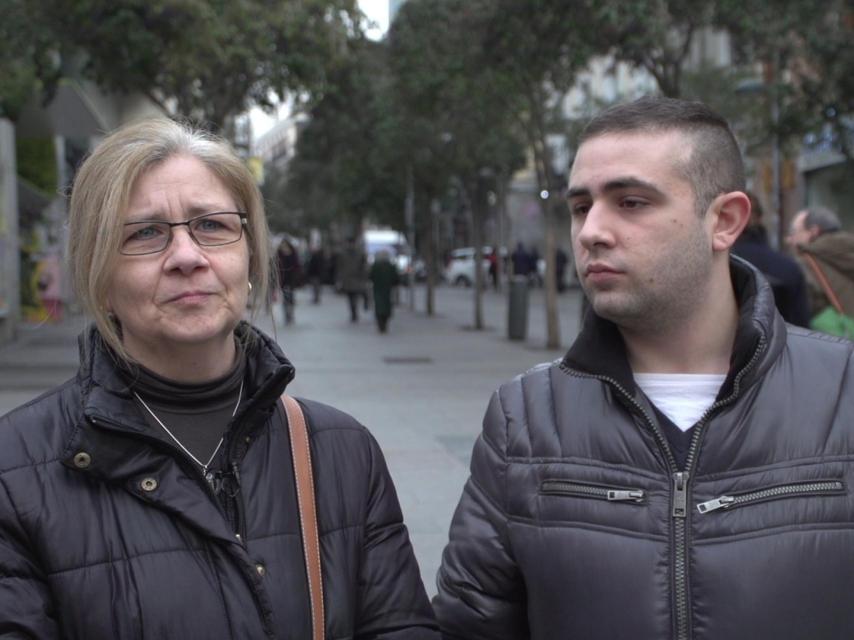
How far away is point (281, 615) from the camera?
207 cm

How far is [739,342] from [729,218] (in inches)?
8.9

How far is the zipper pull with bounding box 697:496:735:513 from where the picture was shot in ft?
6.51

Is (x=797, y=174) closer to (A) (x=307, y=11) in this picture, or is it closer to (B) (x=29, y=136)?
(A) (x=307, y=11)

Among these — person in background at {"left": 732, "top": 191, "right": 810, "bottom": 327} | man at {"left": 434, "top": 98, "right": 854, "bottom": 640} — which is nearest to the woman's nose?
man at {"left": 434, "top": 98, "right": 854, "bottom": 640}

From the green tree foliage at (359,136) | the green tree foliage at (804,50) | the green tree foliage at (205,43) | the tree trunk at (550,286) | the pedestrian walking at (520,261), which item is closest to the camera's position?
the green tree foliage at (205,43)

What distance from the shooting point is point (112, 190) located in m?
2.13

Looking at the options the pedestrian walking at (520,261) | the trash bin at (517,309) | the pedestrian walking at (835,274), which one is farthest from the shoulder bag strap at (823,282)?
the pedestrian walking at (520,261)

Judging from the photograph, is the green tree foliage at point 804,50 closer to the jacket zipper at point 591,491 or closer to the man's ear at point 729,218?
the man's ear at point 729,218

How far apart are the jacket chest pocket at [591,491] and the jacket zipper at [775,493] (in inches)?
4.3

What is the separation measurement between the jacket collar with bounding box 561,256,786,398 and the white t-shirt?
6cm

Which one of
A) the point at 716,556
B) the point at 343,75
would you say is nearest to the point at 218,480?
the point at 716,556

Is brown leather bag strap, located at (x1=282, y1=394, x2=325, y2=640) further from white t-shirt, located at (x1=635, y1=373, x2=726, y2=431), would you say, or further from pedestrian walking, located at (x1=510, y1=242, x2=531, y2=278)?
pedestrian walking, located at (x1=510, y1=242, x2=531, y2=278)

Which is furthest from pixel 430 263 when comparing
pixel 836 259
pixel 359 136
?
pixel 836 259

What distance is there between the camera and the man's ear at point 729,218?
2137mm
